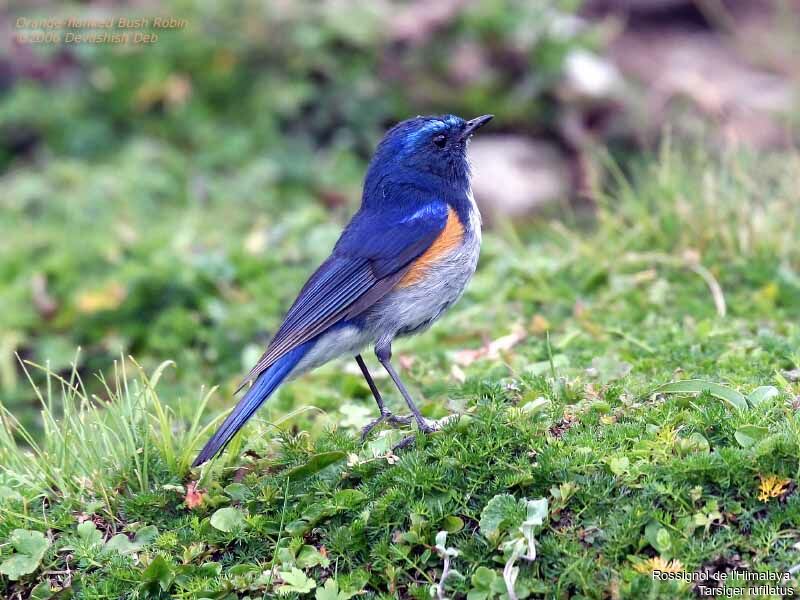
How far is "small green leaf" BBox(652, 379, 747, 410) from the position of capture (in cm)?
408

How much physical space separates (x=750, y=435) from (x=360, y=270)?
1.99 m

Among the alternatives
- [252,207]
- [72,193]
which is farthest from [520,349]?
[72,193]

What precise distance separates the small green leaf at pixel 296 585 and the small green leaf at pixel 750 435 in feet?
5.68

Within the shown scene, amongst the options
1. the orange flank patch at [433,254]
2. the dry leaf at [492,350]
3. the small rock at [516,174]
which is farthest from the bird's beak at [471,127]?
the small rock at [516,174]

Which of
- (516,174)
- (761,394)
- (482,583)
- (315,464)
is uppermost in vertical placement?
(315,464)

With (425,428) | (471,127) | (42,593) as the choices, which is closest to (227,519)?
(42,593)

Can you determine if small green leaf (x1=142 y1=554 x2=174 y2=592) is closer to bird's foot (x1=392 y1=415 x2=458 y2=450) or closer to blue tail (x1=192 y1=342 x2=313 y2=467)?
blue tail (x1=192 y1=342 x2=313 y2=467)

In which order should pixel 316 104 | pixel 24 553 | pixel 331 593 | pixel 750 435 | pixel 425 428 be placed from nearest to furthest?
pixel 331 593, pixel 750 435, pixel 24 553, pixel 425 428, pixel 316 104

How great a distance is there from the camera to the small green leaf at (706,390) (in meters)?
4.08

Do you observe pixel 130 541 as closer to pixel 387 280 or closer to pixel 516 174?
pixel 387 280

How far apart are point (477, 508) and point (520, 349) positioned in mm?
1944

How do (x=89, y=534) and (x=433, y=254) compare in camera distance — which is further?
(x=433, y=254)

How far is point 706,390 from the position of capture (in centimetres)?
420

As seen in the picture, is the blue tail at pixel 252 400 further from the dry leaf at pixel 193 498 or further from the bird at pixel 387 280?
the dry leaf at pixel 193 498
